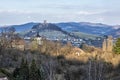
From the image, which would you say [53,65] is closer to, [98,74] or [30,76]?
[98,74]

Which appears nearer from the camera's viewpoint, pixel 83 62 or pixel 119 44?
pixel 83 62

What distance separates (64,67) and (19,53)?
1107cm

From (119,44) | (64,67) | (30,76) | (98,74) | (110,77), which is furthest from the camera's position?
(119,44)

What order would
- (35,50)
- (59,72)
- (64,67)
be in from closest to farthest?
(59,72), (64,67), (35,50)

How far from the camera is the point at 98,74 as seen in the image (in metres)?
47.7

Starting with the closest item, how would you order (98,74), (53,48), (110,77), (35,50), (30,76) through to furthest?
1. (30,76)
2. (98,74)
3. (110,77)
4. (35,50)
5. (53,48)

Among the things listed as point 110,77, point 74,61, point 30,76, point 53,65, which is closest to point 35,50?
point 74,61

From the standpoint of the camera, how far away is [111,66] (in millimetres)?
58844

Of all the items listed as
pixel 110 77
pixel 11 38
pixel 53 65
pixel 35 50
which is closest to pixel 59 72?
pixel 53 65

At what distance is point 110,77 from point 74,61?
14.2m

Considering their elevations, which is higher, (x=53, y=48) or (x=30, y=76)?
(x=30, y=76)

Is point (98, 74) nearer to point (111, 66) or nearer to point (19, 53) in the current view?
point (111, 66)

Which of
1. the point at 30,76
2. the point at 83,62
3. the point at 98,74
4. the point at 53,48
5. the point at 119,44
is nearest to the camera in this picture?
the point at 30,76

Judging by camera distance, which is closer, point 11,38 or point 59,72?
point 59,72
